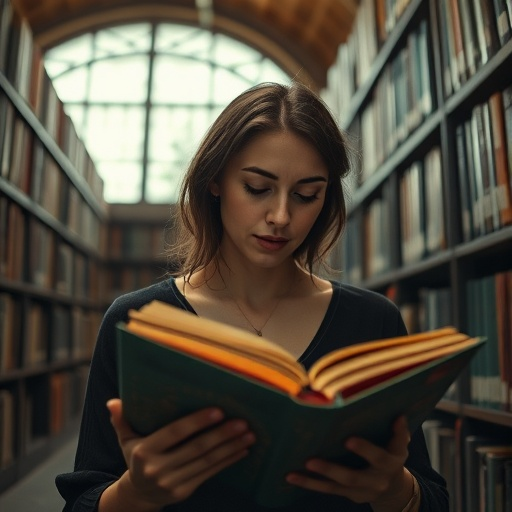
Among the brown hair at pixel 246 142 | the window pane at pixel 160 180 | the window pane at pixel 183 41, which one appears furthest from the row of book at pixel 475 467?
the window pane at pixel 183 41

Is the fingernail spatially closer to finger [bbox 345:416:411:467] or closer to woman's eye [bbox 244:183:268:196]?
finger [bbox 345:416:411:467]

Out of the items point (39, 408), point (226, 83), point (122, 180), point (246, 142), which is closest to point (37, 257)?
point (39, 408)

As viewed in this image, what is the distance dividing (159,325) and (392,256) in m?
1.81

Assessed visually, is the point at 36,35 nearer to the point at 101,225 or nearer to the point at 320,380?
the point at 101,225

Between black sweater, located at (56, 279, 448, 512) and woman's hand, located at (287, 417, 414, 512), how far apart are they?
18 centimetres

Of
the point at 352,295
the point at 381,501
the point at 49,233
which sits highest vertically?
the point at 49,233

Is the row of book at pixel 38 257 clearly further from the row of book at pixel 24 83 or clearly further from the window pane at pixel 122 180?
the window pane at pixel 122 180

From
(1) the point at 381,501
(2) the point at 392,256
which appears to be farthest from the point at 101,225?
(1) the point at 381,501

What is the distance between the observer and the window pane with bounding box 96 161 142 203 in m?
6.38

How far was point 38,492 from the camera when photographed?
278cm

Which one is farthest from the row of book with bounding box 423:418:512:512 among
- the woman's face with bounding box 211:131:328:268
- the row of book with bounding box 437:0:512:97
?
the row of book with bounding box 437:0:512:97

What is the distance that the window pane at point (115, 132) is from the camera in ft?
21.3

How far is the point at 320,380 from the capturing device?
0.63 metres

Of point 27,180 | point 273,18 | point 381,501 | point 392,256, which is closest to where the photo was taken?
point 381,501
